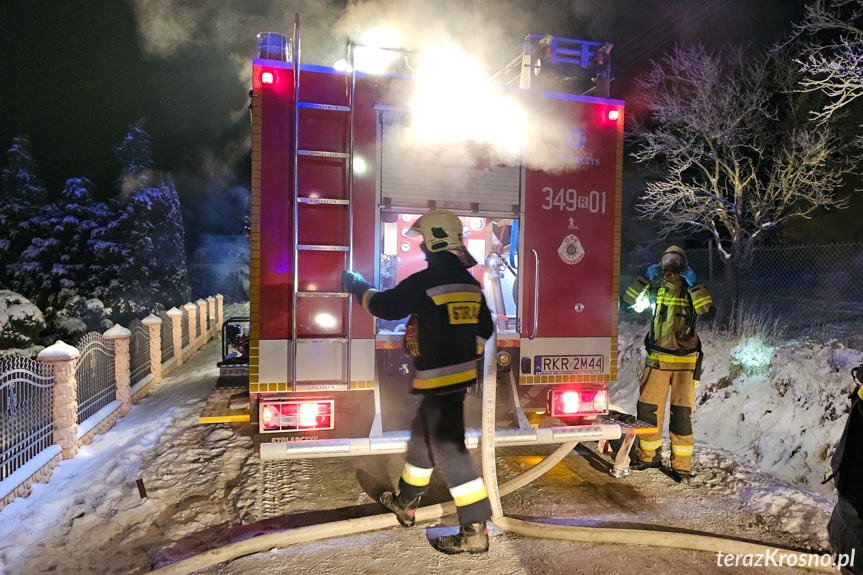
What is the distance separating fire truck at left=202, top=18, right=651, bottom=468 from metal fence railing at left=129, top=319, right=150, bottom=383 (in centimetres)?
450

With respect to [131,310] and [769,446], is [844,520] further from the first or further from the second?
[131,310]

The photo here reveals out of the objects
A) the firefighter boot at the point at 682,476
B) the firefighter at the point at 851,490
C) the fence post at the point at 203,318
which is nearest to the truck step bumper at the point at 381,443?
the firefighter boot at the point at 682,476

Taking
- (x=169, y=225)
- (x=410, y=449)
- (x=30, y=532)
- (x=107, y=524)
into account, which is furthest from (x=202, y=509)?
(x=169, y=225)

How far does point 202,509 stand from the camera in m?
3.83

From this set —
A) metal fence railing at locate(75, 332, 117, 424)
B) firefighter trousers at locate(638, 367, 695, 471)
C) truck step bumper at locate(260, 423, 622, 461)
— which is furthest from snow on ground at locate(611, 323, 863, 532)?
metal fence railing at locate(75, 332, 117, 424)

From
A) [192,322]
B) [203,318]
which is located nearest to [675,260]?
[192,322]

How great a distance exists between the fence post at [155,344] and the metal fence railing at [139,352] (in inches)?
2.9

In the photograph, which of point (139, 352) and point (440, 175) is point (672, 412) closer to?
point (440, 175)

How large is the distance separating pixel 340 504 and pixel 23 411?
Result: 299 centimetres

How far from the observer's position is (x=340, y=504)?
389cm

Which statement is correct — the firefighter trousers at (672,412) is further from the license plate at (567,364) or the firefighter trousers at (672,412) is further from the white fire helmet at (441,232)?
the white fire helmet at (441,232)

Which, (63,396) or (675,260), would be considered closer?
(675,260)

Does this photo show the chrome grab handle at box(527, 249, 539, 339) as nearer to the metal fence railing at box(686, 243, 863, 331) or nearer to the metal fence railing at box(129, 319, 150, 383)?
the metal fence railing at box(129, 319, 150, 383)

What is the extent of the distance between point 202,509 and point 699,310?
4168 mm
